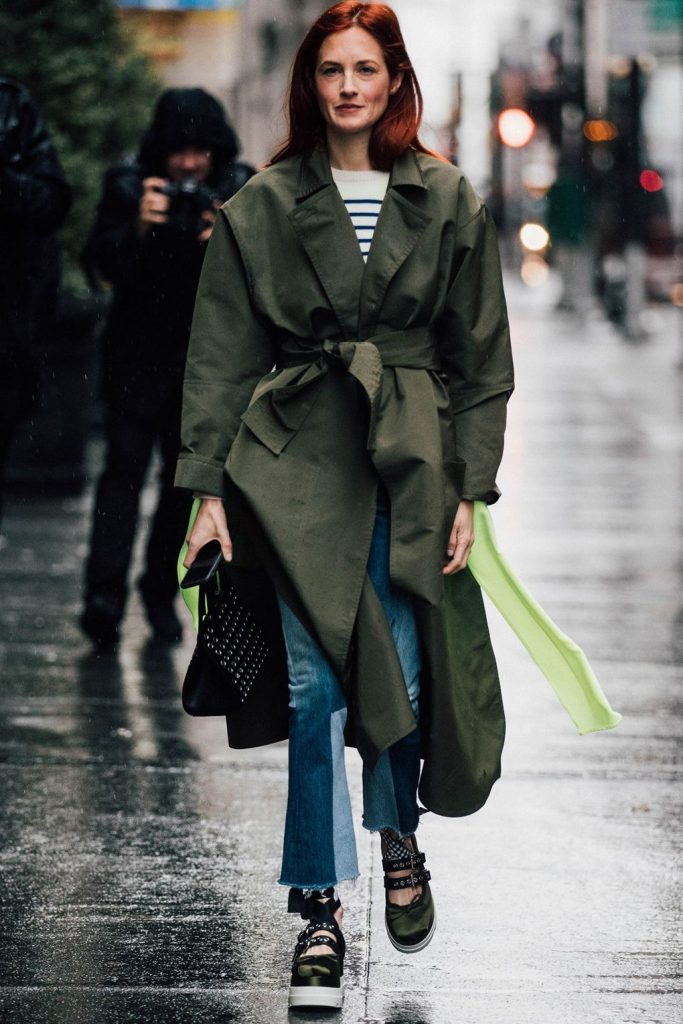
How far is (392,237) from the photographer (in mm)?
3955

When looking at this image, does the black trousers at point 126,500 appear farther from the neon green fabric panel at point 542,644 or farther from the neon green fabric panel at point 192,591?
the neon green fabric panel at point 542,644

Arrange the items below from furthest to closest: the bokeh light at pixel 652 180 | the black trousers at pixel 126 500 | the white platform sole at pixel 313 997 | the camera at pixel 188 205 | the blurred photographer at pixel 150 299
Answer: the bokeh light at pixel 652 180
the black trousers at pixel 126 500
the blurred photographer at pixel 150 299
the camera at pixel 188 205
the white platform sole at pixel 313 997

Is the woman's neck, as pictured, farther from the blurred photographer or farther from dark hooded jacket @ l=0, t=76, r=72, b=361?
the blurred photographer

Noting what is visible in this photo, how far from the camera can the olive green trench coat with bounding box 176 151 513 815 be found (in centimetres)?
392

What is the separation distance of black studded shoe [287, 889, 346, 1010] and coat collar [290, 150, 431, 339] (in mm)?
1160

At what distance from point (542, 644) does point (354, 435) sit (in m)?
0.61

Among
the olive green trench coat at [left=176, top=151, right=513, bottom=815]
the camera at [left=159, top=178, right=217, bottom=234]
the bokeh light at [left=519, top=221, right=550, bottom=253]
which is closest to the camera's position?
the olive green trench coat at [left=176, top=151, right=513, bottom=815]

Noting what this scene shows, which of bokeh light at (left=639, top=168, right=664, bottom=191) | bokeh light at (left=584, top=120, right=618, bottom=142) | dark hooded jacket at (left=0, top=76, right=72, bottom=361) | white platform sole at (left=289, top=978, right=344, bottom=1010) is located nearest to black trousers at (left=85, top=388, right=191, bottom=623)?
dark hooded jacket at (left=0, top=76, right=72, bottom=361)

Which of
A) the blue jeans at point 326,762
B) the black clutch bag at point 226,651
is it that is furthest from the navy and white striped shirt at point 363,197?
the black clutch bag at point 226,651

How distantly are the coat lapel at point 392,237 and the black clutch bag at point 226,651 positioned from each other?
0.61 metres

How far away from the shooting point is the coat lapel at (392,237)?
3939 millimetres

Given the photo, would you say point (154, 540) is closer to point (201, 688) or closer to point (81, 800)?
point (81, 800)

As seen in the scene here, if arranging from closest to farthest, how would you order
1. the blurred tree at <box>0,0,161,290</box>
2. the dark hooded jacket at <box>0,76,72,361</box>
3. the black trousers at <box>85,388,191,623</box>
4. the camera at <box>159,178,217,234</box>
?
the dark hooded jacket at <box>0,76,72,361</box> → the camera at <box>159,178,217,234</box> → the black trousers at <box>85,388,191,623</box> → the blurred tree at <box>0,0,161,290</box>

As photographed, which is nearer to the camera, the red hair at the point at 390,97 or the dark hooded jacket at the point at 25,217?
the red hair at the point at 390,97
